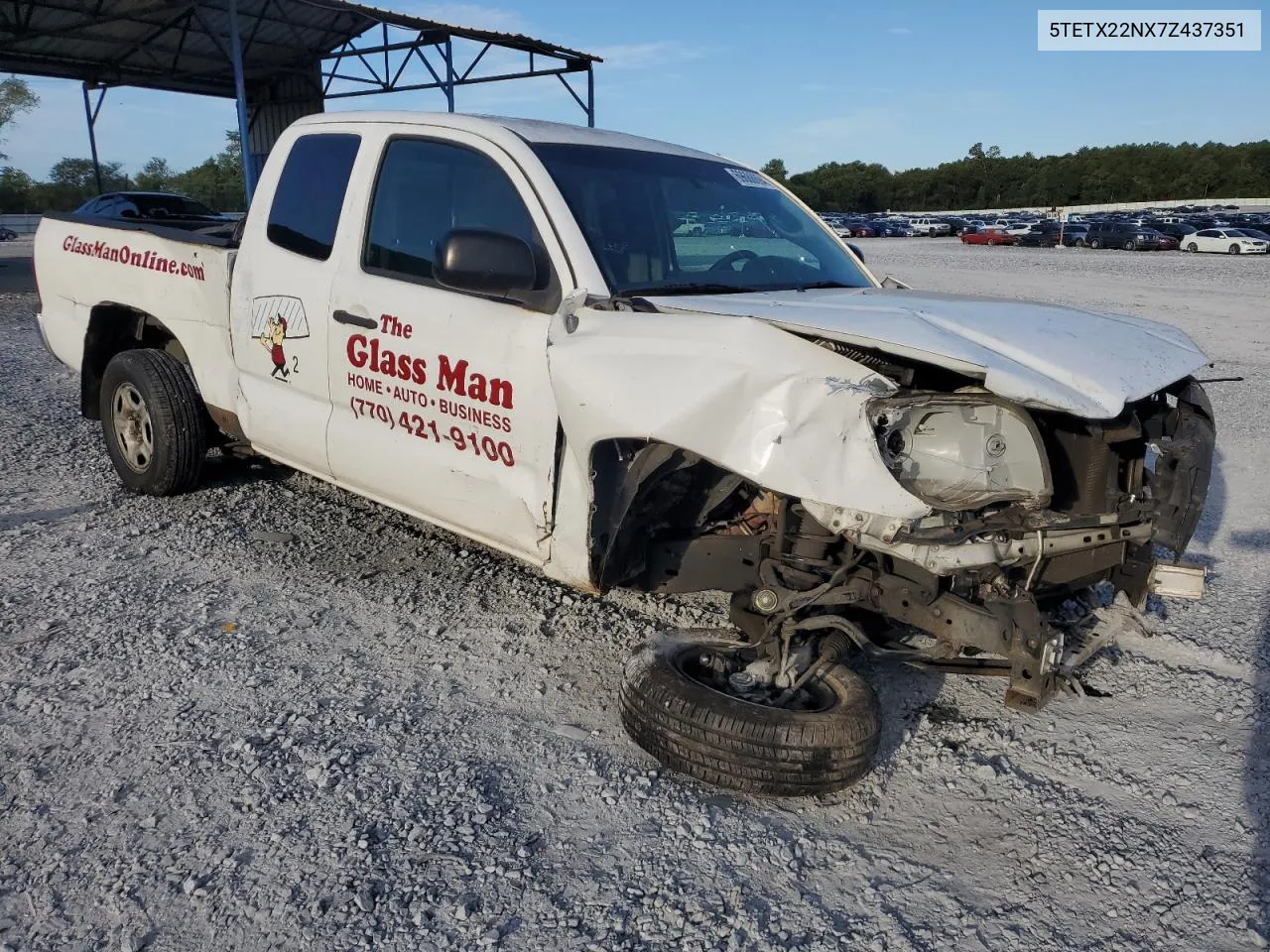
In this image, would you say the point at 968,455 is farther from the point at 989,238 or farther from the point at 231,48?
the point at 989,238

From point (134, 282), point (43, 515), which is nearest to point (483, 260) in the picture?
point (134, 282)

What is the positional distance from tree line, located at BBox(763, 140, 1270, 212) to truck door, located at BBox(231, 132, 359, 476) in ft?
254

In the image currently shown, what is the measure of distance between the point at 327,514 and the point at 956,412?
144 inches

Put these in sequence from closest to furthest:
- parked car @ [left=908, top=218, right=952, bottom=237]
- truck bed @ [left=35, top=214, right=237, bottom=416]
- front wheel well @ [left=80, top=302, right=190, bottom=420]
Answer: truck bed @ [left=35, top=214, right=237, bottom=416] → front wheel well @ [left=80, top=302, right=190, bottom=420] → parked car @ [left=908, top=218, right=952, bottom=237]

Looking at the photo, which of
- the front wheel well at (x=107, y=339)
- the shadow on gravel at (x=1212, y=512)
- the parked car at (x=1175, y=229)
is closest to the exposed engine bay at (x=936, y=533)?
the shadow on gravel at (x=1212, y=512)

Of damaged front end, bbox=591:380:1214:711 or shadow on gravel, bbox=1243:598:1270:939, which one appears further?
damaged front end, bbox=591:380:1214:711

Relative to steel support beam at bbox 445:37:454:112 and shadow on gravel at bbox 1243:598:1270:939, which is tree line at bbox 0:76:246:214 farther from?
shadow on gravel at bbox 1243:598:1270:939

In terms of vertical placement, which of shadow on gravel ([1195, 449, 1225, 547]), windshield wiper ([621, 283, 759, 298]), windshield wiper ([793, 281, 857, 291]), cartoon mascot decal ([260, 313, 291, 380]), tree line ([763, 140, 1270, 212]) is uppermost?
tree line ([763, 140, 1270, 212])

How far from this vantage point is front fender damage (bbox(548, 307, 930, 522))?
2.51m

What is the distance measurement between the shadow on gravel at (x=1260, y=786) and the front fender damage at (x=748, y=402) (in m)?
1.29

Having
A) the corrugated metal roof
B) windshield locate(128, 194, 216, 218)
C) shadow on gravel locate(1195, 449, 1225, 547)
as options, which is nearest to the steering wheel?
shadow on gravel locate(1195, 449, 1225, 547)

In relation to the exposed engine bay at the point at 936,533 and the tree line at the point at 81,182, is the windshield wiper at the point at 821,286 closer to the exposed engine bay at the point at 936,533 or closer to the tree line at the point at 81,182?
the exposed engine bay at the point at 936,533

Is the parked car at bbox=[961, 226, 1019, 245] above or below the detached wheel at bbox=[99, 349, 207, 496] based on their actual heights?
above

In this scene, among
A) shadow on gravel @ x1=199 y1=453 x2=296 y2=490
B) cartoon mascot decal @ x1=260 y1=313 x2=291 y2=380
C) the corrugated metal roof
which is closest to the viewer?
cartoon mascot decal @ x1=260 y1=313 x2=291 y2=380
